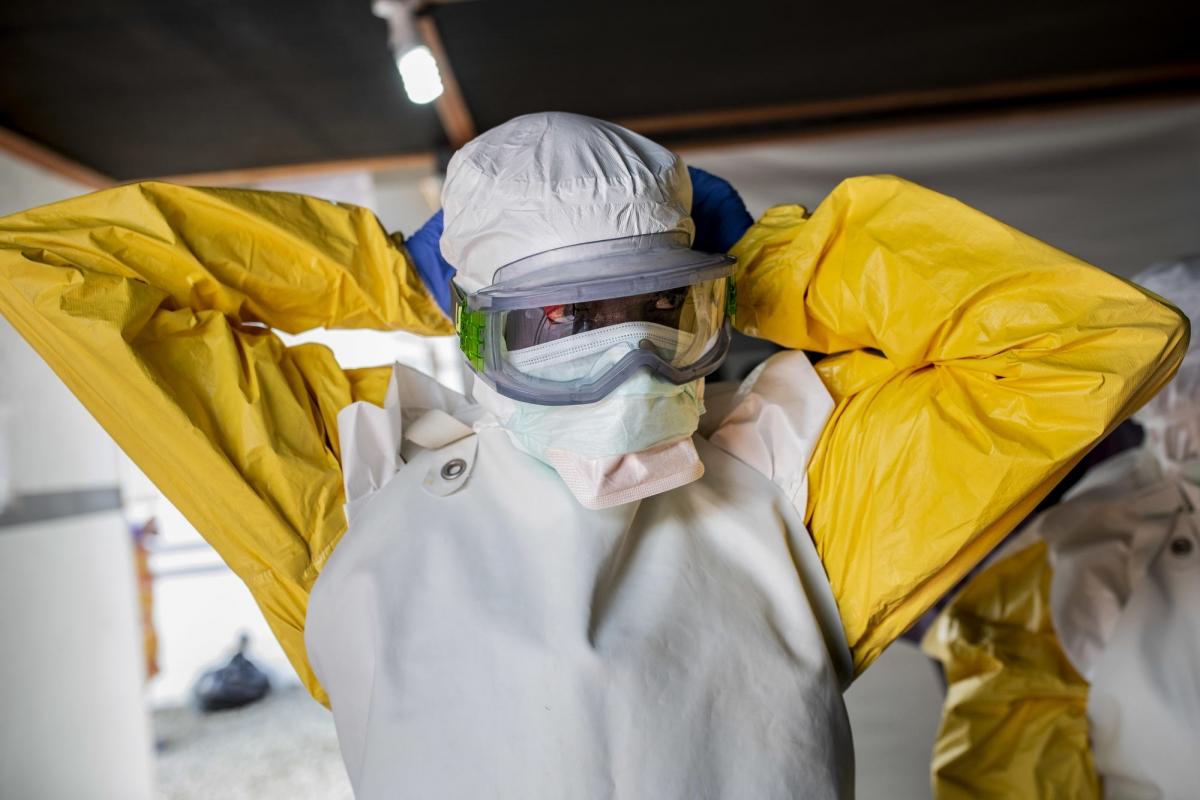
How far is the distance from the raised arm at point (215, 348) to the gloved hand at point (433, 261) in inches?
3.5

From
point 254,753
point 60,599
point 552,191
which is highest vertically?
point 552,191

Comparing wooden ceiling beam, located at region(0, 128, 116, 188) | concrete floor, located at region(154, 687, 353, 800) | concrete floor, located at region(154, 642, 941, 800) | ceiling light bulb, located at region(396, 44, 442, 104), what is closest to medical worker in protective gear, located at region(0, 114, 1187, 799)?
ceiling light bulb, located at region(396, 44, 442, 104)

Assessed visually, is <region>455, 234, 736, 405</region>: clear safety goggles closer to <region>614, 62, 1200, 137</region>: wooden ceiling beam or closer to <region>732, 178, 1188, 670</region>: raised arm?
<region>732, 178, 1188, 670</region>: raised arm

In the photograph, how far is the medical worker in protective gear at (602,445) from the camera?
3.16 feet

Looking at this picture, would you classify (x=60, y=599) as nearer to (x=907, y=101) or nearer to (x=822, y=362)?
(x=822, y=362)

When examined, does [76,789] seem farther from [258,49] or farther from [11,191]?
[258,49]

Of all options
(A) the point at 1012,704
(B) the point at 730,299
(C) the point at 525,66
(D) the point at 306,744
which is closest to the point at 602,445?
(B) the point at 730,299

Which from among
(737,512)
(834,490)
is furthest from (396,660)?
(834,490)

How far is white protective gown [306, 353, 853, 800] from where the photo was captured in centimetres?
95

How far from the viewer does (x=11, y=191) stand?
2.24 m

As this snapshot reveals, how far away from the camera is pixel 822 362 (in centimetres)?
122

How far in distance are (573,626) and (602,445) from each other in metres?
0.19

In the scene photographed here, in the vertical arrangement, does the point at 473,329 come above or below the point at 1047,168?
above

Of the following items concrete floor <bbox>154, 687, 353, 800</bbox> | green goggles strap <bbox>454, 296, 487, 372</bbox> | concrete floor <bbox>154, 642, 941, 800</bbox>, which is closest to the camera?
green goggles strap <bbox>454, 296, 487, 372</bbox>
